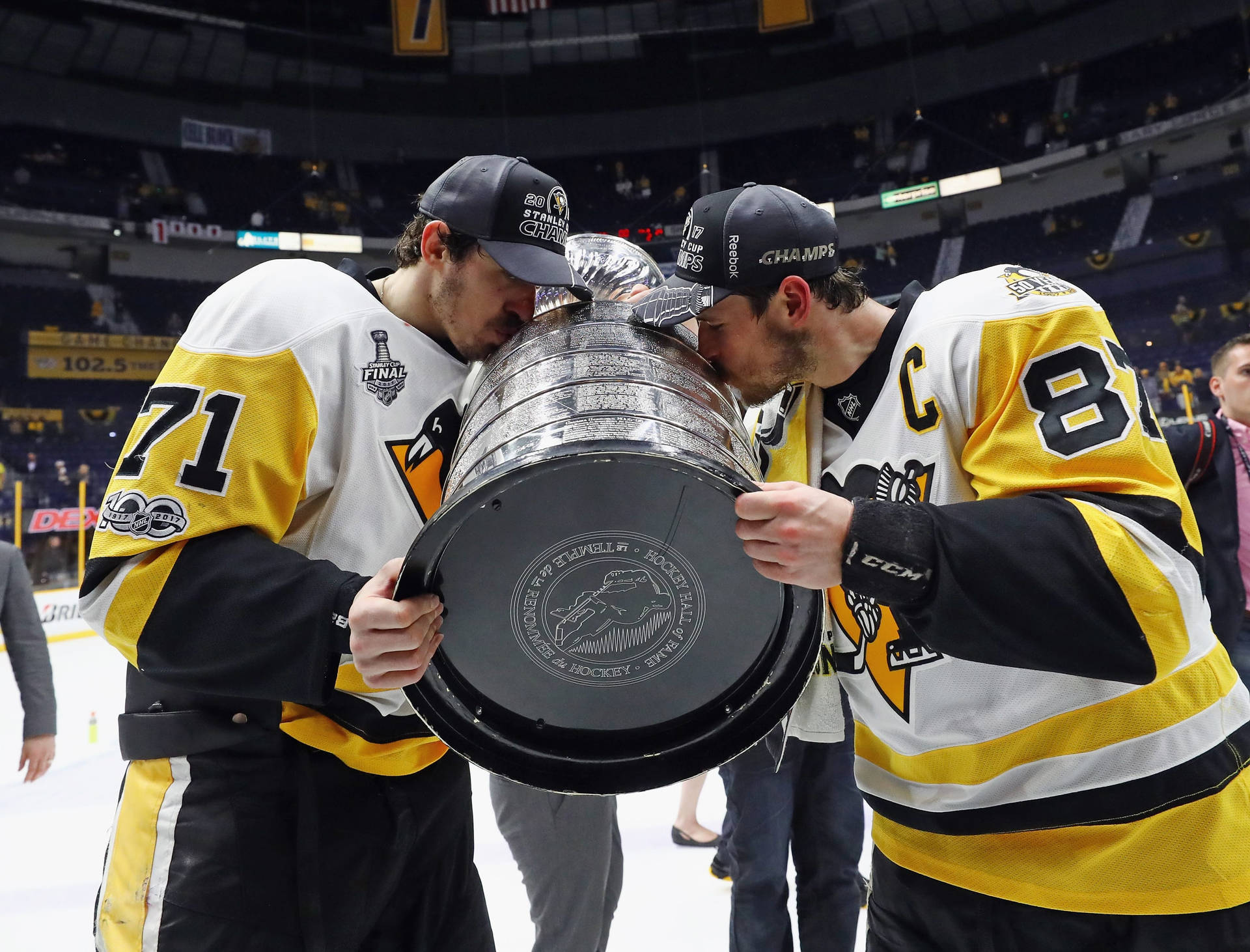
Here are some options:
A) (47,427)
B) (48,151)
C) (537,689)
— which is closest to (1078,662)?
(537,689)

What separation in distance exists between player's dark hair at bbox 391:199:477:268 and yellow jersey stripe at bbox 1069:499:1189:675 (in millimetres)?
888

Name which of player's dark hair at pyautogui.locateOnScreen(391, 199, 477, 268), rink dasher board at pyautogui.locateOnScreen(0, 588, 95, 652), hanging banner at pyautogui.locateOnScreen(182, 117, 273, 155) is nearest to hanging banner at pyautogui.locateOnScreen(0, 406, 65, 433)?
hanging banner at pyautogui.locateOnScreen(182, 117, 273, 155)

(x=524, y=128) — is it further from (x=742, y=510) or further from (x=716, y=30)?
(x=742, y=510)

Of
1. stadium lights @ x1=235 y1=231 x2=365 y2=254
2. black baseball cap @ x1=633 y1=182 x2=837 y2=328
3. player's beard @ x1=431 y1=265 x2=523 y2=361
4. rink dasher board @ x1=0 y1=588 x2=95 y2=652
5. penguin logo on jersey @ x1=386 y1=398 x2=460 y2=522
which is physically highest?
stadium lights @ x1=235 y1=231 x2=365 y2=254

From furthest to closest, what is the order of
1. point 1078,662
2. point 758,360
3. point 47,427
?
point 47,427
point 758,360
point 1078,662

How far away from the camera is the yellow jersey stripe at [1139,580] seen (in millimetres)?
914

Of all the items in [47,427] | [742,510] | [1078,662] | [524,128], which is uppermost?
[524,128]

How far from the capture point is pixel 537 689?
0.96 metres

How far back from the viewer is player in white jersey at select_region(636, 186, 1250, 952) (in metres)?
0.90

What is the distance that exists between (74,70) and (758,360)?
750 inches

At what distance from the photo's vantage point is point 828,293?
53.4 inches

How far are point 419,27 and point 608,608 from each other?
18475 mm

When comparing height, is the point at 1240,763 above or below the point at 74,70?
below

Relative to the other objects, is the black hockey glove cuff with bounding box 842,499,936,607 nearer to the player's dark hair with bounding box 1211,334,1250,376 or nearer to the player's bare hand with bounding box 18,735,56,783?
the player's dark hair with bounding box 1211,334,1250,376
